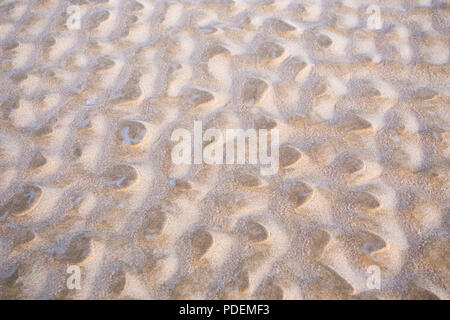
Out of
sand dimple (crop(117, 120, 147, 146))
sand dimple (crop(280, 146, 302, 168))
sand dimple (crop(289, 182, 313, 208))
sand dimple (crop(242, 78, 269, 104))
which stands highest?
sand dimple (crop(242, 78, 269, 104))

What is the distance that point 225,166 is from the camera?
68cm

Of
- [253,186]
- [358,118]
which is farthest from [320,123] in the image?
[253,186]

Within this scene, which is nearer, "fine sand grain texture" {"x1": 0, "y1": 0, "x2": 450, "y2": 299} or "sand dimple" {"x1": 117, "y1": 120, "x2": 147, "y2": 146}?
"fine sand grain texture" {"x1": 0, "y1": 0, "x2": 450, "y2": 299}

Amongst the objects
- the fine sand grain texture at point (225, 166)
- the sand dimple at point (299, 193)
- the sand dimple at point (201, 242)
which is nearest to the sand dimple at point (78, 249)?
the fine sand grain texture at point (225, 166)

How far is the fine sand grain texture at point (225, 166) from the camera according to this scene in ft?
1.91

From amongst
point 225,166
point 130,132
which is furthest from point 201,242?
point 130,132

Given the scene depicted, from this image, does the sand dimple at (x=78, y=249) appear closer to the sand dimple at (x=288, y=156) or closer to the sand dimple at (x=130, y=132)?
the sand dimple at (x=130, y=132)

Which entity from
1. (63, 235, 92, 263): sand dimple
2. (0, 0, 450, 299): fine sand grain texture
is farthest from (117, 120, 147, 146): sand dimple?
(63, 235, 92, 263): sand dimple

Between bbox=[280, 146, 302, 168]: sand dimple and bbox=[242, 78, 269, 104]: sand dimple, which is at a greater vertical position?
bbox=[242, 78, 269, 104]: sand dimple

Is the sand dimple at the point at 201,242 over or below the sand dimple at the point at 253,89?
below

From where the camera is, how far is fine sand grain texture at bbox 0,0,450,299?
1.91 ft

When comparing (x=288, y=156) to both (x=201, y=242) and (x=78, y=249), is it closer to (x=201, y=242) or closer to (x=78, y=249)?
(x=201, y=242)

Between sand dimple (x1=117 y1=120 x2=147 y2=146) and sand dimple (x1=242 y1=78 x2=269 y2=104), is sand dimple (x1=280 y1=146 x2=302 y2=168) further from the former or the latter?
sand dimple (x1=117 y1=120 x2=147 y2=146)

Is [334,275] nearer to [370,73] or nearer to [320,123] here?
[320,123]
